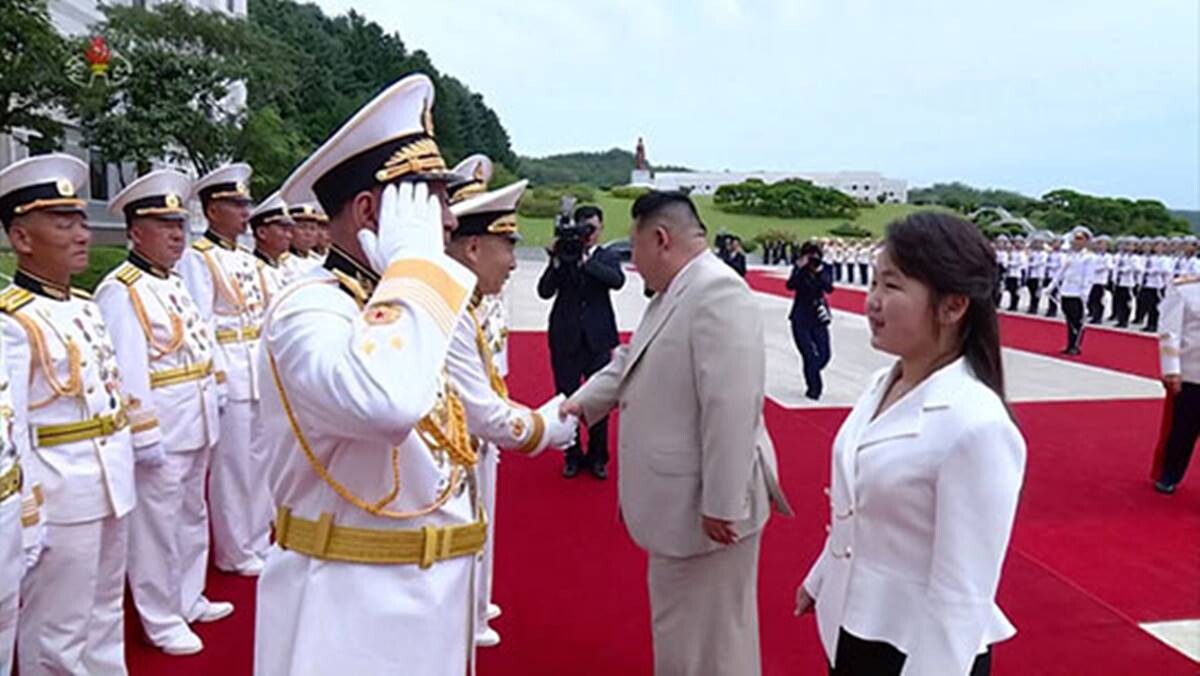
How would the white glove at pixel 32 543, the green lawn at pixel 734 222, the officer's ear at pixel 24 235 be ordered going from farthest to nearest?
the green lawn at pixel 734 222 < the officer's ear at pixel 24 235 < the white glove at pixel 32 543

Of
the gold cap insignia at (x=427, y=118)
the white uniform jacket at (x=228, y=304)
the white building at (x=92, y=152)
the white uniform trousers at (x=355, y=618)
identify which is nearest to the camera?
the white uniform trousers at (x=355, y=618)

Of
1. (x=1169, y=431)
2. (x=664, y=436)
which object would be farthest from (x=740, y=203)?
(x=664, y=436)

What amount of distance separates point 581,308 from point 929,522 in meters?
4.17

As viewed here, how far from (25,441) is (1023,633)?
3766mm

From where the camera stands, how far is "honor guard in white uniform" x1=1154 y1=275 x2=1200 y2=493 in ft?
17.6

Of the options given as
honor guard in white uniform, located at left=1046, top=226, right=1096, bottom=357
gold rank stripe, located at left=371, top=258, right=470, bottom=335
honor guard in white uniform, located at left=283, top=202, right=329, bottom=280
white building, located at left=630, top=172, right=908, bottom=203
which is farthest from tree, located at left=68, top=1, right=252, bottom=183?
white building, located at left=630, top=172, right=908, bottom=203

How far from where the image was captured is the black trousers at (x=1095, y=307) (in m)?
16.2

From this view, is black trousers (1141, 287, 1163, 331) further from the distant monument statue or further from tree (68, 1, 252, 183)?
the distant monument statue

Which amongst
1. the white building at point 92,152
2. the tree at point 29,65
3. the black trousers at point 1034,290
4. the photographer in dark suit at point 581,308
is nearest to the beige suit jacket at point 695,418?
the photographer in dark suit at point 581,308

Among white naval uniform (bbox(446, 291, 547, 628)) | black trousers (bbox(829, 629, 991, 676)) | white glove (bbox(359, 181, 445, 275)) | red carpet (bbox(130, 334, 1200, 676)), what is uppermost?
white glove (bbox(359, 181, 445, 275))

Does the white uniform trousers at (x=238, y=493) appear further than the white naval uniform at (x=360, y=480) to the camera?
Yes

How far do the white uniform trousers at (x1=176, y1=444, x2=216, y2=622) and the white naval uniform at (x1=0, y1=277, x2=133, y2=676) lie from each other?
2.61ft

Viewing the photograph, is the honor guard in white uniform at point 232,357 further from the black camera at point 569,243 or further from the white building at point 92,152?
the white building at point 92,152

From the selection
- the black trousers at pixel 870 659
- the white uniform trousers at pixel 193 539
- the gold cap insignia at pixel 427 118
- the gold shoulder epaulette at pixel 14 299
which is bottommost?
the white uniform trousers at pixel 193 539
